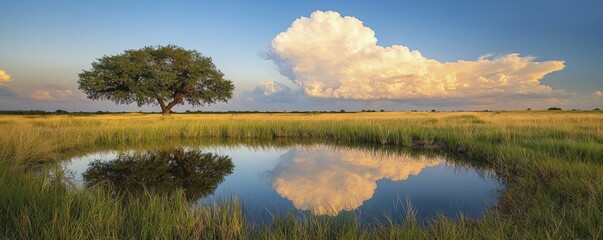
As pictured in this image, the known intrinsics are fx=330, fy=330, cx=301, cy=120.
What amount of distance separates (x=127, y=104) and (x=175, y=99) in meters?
5.14

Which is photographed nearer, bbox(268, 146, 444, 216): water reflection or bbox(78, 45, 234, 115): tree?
bbox(268, 146, 444, 216): water reflection

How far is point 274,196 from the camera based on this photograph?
6.68 metres

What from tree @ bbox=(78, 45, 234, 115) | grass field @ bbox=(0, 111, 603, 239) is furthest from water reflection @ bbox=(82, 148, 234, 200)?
tree @ bbox=(78, 45, 234, 115)

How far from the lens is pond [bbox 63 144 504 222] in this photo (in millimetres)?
5852

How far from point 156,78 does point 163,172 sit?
2919 centimetres

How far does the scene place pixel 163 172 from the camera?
9.07 meters

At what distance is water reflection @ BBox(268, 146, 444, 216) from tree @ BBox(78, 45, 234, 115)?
2682cm

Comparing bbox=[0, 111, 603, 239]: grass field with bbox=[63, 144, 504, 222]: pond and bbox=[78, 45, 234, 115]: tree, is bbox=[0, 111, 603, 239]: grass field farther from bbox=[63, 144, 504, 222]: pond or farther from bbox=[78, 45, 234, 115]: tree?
bbox=[78, 45, 234, 115]: tree

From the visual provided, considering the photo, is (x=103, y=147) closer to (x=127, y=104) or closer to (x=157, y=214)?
(x=157, y=214)

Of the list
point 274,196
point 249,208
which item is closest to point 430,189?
point 274,196

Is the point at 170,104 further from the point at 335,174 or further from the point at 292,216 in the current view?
the point at 292,216

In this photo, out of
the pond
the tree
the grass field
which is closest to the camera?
the grass field

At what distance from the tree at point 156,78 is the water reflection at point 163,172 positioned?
2497cm

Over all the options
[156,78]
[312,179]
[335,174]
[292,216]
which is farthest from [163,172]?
[156,78]
